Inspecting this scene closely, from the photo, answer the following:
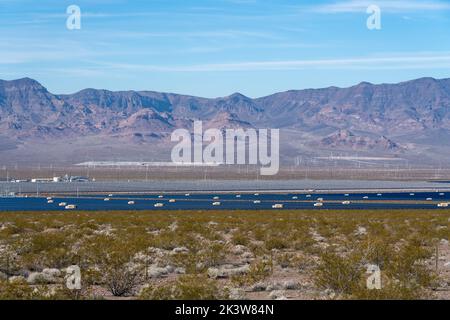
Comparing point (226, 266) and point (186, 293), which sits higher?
point (186, 293)

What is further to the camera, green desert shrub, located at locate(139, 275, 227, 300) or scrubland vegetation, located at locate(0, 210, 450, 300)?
scrubland vegetation, located at locate(0, 210, 450, 300)

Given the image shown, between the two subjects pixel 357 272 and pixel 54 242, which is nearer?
pixel 357 272

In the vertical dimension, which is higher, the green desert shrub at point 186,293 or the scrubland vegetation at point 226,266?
the green desert shrub at point 186,293

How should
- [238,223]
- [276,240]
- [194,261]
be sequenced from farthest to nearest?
[238,223] → [276,240] → [194,261]

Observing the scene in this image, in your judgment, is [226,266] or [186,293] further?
[226,266]

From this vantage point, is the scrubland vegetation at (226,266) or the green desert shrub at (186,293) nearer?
the green desert shrub at (186,293)
